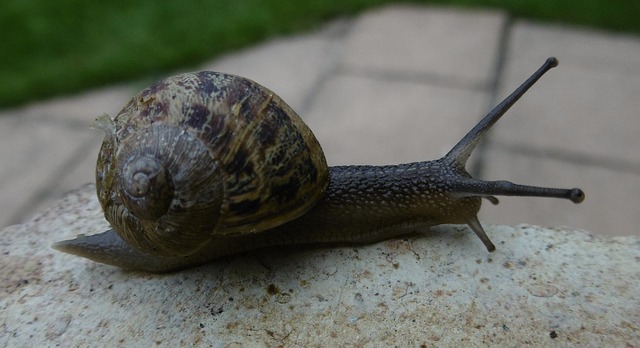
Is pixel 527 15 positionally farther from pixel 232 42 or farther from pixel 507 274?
pixel 507 274

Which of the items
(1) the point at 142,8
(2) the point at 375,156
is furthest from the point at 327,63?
(1) the point at 142,8

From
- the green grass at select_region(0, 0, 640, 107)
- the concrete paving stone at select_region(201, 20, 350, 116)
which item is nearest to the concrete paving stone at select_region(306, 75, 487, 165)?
the concrete paving stone at select_region(201, 20, 350, 116)

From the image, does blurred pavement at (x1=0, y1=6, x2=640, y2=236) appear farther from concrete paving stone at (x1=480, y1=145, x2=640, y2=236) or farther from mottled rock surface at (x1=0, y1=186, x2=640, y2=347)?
mottled rock surface at (x1=0, y1=186, x2=640, y2=347)

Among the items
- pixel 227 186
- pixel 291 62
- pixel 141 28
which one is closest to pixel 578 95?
pixel 291 62

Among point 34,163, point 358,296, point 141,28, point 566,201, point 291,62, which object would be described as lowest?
point 566,201

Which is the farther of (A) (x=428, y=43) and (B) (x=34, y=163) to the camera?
(A) (x=428, y=43)

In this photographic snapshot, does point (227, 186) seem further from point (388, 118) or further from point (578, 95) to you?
point (578, 95)
